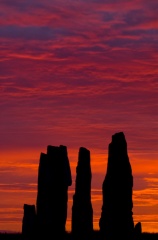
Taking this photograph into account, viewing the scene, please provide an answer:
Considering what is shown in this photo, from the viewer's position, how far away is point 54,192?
123 feet

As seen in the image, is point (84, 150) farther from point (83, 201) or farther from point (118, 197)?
point (118, 197)

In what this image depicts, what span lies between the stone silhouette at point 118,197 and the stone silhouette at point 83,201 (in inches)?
77.2

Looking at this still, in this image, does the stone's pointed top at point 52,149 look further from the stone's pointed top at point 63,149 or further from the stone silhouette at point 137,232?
the stone silhouette at point 137,232

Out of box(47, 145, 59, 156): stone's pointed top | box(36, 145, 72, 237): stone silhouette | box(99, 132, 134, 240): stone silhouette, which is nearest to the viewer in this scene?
box(99, 132, 134, 240): stone silhouette

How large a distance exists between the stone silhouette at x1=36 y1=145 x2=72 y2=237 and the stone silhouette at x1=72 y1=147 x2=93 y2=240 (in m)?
0.46

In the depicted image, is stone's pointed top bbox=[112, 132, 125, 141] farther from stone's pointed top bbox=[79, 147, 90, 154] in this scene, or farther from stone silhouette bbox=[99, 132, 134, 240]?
stone's pointed top bbox=[79, 147, 90, 154]

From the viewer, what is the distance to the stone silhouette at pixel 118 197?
35.0 metres

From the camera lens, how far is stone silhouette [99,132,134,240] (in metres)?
35.0

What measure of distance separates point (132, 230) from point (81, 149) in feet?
14.4

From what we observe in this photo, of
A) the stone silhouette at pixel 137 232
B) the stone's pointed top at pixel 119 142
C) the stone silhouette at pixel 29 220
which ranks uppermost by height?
the stone's pointed top at pixel 119 142

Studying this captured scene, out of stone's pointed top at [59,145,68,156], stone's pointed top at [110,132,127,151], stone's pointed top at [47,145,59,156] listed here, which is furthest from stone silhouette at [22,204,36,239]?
stone's pointed top at [110,132,127,151]

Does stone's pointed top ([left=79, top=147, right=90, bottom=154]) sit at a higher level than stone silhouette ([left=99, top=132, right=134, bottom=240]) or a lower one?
higher

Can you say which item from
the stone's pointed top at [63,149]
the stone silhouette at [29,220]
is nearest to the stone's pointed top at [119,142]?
the stone's pointed top at [63,149]

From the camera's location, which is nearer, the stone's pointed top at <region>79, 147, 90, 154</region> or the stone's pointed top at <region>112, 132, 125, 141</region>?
the stone's pointed top at <region>112, 132, 125, 141</region>
